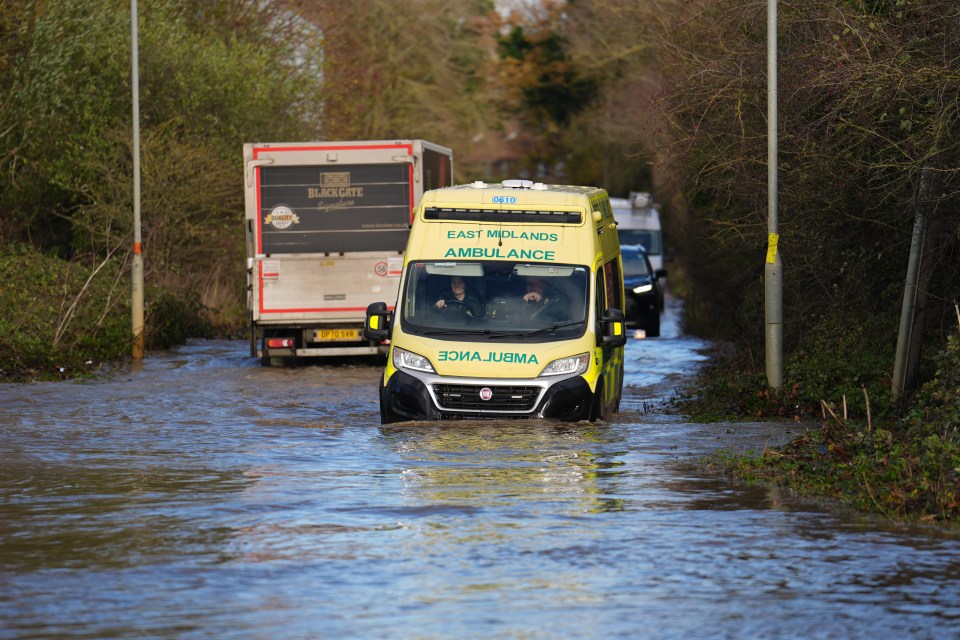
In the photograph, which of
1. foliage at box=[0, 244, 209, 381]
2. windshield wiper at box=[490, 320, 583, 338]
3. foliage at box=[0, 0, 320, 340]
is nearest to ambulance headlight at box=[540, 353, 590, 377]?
windshield wiper at box=[490, 320, 583, 338]

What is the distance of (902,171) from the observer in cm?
1547

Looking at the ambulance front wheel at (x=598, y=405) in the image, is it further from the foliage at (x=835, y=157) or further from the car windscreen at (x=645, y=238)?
the car windscreen at (x=645, y=238)

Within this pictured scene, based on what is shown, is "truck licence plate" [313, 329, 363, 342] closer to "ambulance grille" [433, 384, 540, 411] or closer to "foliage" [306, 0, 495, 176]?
"ambulance grille" [433, 384, 540, 411]

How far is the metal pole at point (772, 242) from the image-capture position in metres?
17.9

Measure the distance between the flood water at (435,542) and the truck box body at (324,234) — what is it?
771 cm

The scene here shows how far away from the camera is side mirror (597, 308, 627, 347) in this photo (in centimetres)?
1555

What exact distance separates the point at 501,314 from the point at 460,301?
0.39m

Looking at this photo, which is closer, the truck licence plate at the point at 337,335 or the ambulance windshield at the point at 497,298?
the ambulance windshield at the point at 497,298

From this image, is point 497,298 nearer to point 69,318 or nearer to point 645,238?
point 69,318

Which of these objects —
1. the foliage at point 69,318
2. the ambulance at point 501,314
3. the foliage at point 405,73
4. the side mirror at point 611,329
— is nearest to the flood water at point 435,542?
the ambulance at point 501,314

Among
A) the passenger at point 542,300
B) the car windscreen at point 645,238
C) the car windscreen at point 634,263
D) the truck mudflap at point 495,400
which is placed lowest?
the truck mudflap at point 495,400

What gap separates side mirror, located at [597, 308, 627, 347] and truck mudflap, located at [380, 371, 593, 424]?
72cm

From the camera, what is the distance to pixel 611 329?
15.7m

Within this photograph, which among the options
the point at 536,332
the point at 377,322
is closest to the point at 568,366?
the point at 536,332
